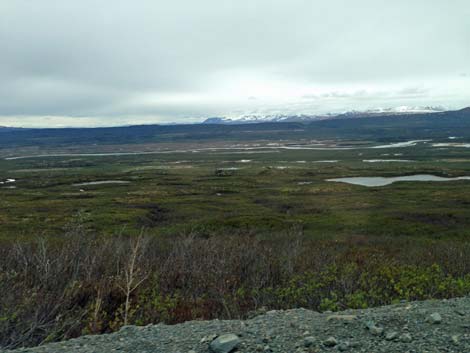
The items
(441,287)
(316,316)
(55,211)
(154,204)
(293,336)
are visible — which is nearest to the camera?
(293,336)

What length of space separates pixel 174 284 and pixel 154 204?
46.2m

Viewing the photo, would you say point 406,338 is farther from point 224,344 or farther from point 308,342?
point 224,344

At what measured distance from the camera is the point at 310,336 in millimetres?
6355

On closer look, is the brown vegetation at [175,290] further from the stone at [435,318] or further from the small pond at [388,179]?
the small pond at [388,179]

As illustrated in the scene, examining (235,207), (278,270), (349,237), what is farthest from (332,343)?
(235,207)

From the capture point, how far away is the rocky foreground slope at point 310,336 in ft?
19.7

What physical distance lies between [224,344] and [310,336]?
1362 mm

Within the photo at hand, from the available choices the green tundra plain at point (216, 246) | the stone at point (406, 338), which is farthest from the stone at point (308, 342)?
the green tundra plain at point (216, 246)

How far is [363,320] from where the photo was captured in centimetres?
682

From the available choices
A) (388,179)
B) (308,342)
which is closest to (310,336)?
(308,342)

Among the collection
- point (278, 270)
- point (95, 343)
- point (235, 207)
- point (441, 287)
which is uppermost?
point (95, 343)

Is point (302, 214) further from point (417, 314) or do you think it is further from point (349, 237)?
point (417, 314)

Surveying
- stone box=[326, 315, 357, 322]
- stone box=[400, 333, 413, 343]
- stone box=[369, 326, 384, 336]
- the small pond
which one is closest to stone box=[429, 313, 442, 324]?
stone box=[400, 333, 413, 343]

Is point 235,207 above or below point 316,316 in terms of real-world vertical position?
below
